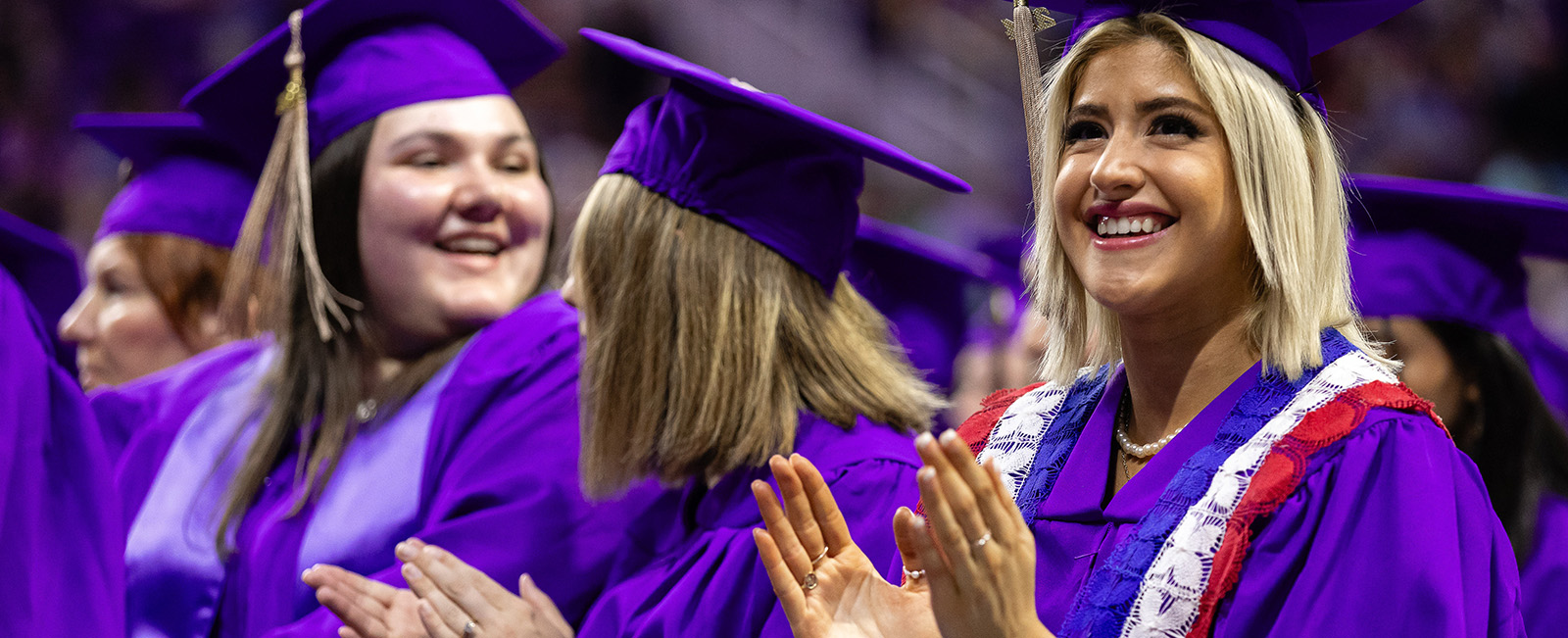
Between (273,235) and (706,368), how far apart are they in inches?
50.0

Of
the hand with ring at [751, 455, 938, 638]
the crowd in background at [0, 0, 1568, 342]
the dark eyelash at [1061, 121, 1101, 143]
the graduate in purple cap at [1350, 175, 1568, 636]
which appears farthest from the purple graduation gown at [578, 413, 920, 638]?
the crowd in background at [0, 0, 1568, 342]

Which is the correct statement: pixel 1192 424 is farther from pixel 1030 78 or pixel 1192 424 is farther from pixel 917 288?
pixel 917 288

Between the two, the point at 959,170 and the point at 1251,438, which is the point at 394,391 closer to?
the point at 1251,438

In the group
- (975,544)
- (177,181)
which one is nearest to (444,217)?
(177,181)

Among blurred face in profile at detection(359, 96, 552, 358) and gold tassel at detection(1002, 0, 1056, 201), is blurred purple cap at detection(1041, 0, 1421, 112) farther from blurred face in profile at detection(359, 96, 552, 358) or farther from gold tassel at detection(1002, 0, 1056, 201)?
blurred face in profile at detection(359, 96, 552, 358)

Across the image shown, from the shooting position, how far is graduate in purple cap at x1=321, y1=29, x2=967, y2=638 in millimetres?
2150

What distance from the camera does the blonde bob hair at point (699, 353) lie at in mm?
2166

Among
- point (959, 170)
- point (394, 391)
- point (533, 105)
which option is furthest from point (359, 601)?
point (959, 170)

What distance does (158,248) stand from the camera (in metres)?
3.81

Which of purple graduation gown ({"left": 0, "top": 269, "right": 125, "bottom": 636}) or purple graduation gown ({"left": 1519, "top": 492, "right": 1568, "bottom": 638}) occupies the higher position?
purple graduation gown ({"left": 0, "top": 269, "right": 125, "bottom": 636})

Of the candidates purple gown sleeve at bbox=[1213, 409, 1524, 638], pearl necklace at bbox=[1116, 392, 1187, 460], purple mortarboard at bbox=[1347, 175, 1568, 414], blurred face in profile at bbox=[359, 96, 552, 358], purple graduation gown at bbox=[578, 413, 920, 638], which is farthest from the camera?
blurred face in profile at bbox=[359, 96, 552, 358]

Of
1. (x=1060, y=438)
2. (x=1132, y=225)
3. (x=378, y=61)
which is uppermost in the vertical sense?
(x=1132, y=225)

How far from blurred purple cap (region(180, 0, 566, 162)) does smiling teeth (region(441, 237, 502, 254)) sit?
12.2 inches

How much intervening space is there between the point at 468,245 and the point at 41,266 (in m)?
1.20
